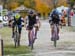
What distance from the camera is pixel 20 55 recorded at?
16.0 meters

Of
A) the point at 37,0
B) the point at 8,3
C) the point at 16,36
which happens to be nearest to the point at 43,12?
the point at 37,0

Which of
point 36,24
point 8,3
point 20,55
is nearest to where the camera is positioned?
point 20,55

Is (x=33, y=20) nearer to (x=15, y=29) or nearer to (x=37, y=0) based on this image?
(x=15, y=29)

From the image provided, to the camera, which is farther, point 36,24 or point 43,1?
point 43,1

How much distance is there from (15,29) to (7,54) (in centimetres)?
342

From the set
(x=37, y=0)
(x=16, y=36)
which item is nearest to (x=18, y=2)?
(x=37, y=0)

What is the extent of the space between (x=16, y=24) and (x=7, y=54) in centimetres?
344

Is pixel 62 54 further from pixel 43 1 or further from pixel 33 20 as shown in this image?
pixel 43 1

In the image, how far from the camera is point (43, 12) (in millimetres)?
99125

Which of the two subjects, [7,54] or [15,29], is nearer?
[7,54]

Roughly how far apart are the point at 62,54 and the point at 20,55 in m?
1.61

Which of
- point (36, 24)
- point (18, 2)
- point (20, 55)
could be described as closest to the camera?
point (20, 55)

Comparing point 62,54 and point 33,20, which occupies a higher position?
point 33,20

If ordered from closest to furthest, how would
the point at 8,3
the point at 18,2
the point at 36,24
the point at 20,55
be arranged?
the point at 20,55, the point at 36,24, the point at 8,3, the point at 18,2
